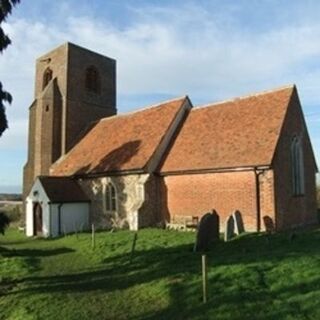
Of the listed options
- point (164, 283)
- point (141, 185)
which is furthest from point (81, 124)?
point (164, 283)

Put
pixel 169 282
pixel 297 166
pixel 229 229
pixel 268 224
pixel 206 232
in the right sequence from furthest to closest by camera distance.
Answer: pixel 297 166 → pixel 268 224 → pixel 229 229 → pixel 206 232 → pixel 169 282

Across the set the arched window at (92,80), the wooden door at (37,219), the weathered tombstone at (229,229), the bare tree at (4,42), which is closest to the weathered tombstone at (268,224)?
the weathered tombstone at (229,229)

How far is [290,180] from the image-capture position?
2414 cm

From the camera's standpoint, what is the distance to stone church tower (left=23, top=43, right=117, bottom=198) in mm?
36375

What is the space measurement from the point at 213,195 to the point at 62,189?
10.6 metres

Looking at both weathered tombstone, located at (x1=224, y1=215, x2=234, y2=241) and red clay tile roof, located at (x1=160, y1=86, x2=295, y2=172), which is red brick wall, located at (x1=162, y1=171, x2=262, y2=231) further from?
weathered tombstone, located at (x1=224, y1=215, x2=234, y2=241)

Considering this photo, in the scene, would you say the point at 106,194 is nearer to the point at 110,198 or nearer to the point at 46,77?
the point at 110,198

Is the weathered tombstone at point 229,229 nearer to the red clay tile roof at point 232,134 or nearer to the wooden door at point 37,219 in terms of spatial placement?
the red clay tile roof at point 232,134

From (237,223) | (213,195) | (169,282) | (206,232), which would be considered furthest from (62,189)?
(169,282)

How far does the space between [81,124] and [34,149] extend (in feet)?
Answer: 13.9

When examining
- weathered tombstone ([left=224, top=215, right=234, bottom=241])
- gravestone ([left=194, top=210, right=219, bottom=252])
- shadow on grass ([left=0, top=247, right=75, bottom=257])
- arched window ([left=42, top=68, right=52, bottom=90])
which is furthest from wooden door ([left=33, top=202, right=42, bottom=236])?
gravestone ([left=194, top=210, right=219, bottom=252])

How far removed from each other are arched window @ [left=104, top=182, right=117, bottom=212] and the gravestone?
10.9 m

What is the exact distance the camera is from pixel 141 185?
2680 centimetres

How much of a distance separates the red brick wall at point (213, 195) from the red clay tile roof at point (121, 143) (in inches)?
95.3
